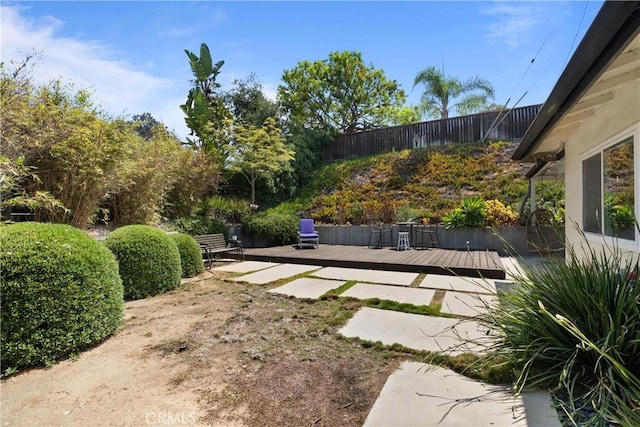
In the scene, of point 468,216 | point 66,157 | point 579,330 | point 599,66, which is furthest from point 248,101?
point 579,330

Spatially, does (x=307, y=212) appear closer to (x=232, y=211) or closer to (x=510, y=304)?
(x=232, y=211)

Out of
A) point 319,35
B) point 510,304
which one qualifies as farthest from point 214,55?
point 510,304

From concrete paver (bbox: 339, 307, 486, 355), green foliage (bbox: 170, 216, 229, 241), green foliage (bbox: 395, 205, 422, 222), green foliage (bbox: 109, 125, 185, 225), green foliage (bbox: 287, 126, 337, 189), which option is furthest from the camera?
green foliage (bbox: 287, 126, 337, 189)

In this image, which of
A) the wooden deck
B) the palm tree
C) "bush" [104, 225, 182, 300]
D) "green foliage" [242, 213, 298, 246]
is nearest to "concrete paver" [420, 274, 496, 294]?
the wooden deck

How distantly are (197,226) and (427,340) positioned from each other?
7.43 meters

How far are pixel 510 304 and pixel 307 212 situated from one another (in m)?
10.6

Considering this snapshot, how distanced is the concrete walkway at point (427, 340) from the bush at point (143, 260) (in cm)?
147

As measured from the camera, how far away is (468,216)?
8633 mm

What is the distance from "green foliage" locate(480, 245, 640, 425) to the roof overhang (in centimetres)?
114

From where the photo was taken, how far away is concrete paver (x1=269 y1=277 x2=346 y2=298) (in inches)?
187

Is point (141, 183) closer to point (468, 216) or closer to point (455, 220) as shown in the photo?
point (455, 220)

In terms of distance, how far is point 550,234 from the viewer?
7.14m

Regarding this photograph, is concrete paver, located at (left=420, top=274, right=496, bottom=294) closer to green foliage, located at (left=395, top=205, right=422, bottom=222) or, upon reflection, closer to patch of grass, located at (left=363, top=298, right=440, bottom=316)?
patch of grass, located at (left=363, top=298, right=440, bottom=316)

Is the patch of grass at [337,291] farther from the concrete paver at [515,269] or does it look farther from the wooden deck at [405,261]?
the concrete paver at [515,269]
